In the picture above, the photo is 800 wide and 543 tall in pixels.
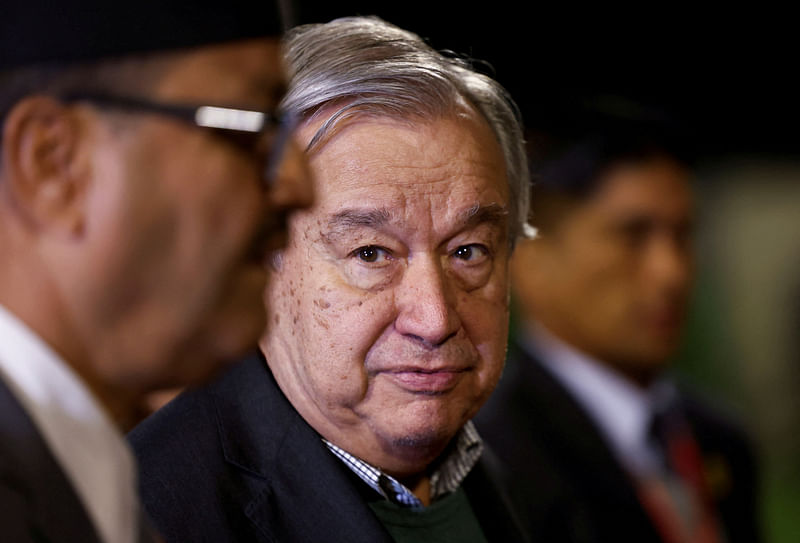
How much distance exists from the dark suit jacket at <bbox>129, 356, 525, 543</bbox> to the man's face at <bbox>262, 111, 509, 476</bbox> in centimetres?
6

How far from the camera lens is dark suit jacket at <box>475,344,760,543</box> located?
2.41 meters

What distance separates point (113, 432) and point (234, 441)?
0.47 m

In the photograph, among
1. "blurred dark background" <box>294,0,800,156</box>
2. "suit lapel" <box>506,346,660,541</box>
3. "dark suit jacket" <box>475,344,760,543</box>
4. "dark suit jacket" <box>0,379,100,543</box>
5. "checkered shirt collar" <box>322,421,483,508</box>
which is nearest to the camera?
"dark suit jacket" <box>0,379,100,543</box>

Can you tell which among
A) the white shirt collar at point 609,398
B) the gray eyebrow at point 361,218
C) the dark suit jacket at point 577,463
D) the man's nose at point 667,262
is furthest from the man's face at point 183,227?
the man's nose at point 667,262

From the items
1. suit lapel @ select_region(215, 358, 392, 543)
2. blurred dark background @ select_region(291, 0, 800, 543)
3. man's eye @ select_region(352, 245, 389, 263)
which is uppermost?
man's eye @ select_region(352, 245, 389, 263)

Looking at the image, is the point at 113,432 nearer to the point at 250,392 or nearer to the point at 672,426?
the point at 250,392

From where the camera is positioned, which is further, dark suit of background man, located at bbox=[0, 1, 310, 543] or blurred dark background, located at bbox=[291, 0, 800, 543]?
blurred dark background, located at bbox=[291, 0, 800, 543]

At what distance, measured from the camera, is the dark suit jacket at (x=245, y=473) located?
1392 mm

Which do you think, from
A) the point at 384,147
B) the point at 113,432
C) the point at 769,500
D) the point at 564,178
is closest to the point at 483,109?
the point at 384,147

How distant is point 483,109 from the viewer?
1571 millimetres

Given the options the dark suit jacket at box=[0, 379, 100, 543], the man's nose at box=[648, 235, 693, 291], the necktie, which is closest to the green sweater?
the dark suit jacket at box=[0, 379, 100, 543]

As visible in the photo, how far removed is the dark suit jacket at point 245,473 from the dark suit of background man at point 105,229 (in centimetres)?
33

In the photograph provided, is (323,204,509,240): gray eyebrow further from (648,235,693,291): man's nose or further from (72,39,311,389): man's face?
(648,235,693,291): man's nose

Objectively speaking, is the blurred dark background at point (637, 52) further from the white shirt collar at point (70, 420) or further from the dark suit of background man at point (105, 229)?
the white shirt collar at point (70, 420)
